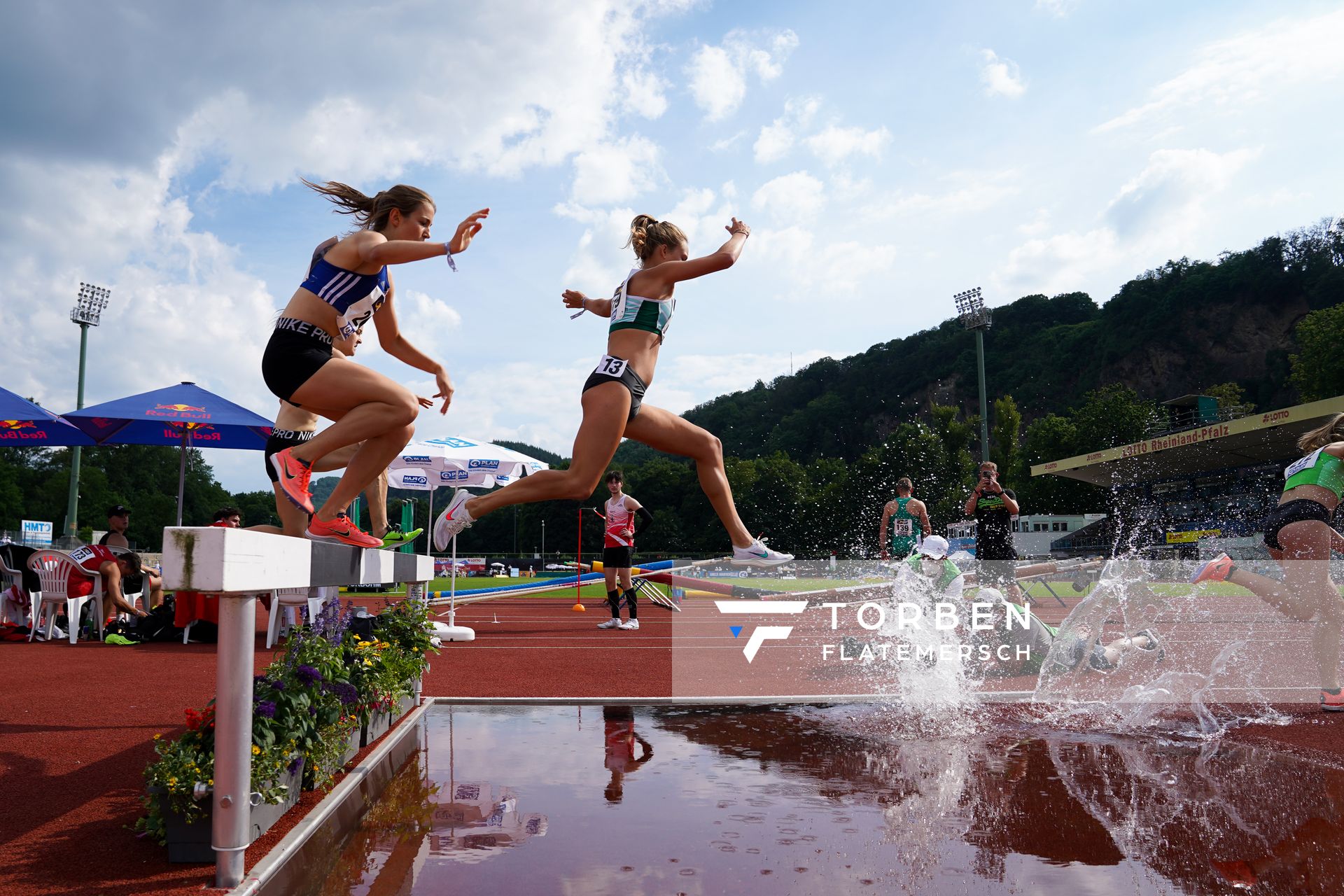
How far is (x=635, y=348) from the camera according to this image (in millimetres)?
4391

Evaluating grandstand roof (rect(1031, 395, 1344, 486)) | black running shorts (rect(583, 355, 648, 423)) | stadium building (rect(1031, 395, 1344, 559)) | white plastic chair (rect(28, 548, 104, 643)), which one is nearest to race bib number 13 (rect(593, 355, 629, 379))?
black running shorts (rect(583, 355, 648, 423))

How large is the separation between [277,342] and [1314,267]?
110 meters

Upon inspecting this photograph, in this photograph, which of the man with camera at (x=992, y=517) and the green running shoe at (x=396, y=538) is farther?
the man with camera at (x=992, y=517)

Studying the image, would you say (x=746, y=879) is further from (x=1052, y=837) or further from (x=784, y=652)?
(x=784, y=652)

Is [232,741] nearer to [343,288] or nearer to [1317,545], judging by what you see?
[343,288]

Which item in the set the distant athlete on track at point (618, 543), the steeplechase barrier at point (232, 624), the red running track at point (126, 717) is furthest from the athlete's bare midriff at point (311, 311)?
the distant athlete on track at point (618, 543)

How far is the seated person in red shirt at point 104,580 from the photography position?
10.5 metres

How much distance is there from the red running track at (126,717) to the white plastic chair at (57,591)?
0.46m

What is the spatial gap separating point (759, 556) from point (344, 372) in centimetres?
241

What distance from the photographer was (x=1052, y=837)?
10.7ft

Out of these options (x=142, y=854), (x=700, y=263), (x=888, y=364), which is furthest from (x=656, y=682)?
(x=888, y=364)

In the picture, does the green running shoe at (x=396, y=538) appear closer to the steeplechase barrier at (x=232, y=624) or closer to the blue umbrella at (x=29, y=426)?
the steeplechase barrier at (x=232, y=624)

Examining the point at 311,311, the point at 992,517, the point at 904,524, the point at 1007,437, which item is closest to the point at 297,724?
the point at 311,311

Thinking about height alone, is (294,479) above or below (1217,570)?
above
